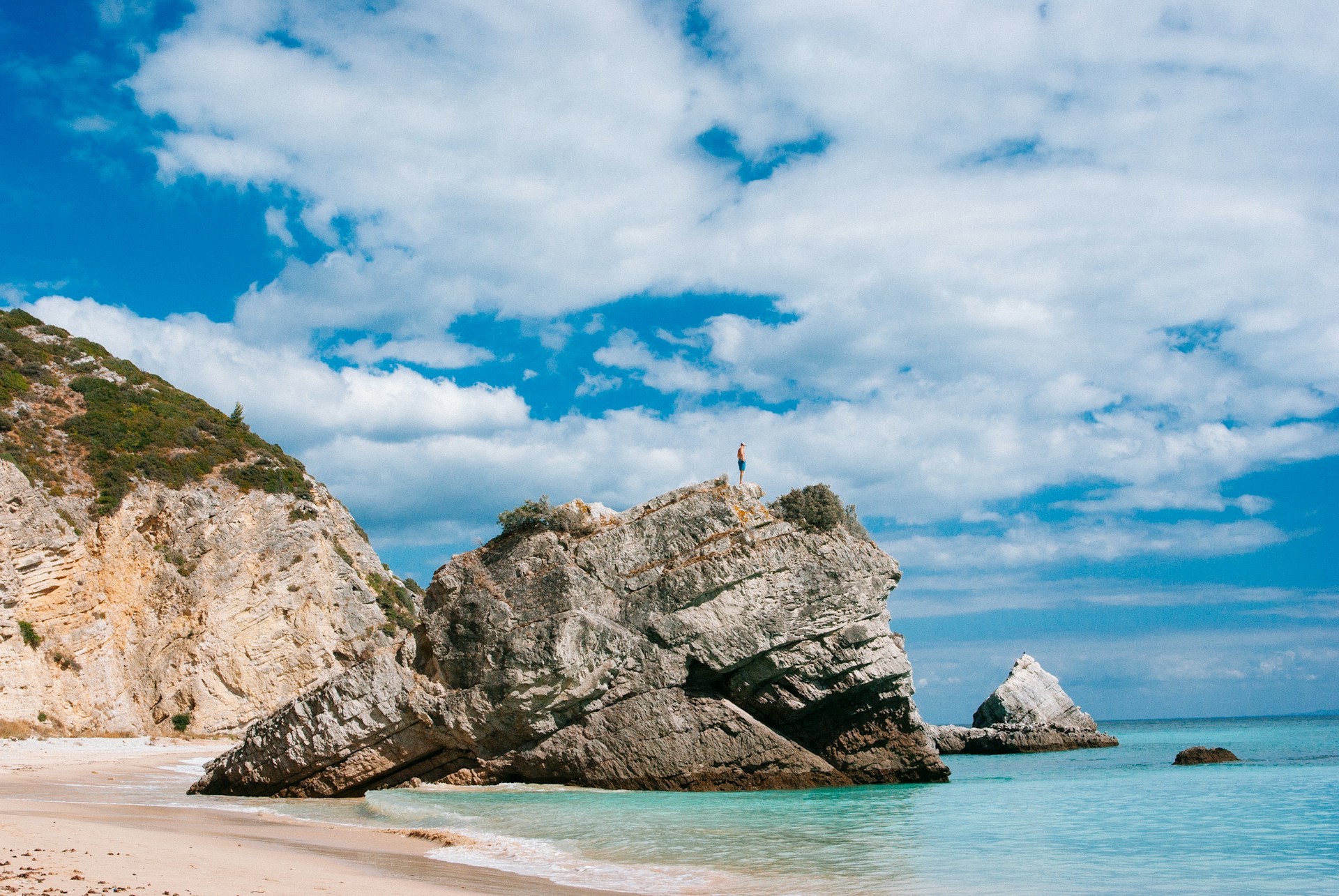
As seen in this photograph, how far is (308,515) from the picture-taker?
145 feet

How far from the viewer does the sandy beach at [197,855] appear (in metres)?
9.28

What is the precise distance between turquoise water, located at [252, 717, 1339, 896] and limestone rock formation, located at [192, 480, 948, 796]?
102cm

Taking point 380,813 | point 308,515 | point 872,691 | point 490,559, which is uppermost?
point 308,515

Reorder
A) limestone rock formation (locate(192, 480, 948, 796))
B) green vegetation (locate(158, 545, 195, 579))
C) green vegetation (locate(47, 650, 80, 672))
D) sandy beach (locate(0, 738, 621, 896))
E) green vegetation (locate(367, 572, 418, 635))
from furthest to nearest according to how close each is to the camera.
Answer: green vegetation (locate(367, 572, 418, 635)) < green vegetation (locate(158, 545, 195, 579)) < green vegetation (locate(47, 650, 80, 672)) < limestone rock formation (locate(192, 480, 948, 796)) < sandy beach (locate(0, 738, 621, 896))

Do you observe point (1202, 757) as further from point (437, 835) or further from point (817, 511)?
point (437, 835)

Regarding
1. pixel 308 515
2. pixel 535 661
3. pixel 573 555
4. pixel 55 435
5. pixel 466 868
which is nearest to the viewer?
pixel 466 868

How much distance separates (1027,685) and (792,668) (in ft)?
97.2

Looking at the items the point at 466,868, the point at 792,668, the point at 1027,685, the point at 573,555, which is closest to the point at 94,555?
the point at 573,555

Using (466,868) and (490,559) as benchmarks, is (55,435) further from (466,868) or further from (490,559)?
(466,868)

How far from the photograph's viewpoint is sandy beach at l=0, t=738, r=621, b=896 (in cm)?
928

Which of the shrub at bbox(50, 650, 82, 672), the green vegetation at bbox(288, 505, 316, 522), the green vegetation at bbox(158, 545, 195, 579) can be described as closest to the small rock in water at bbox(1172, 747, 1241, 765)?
the green vegetation at bbox(288, 505, 316, 522)

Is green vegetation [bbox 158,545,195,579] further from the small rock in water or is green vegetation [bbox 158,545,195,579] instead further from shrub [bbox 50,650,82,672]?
the small rock in water

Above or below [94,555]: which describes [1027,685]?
below

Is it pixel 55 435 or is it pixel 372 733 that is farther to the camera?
pixel 55 435
